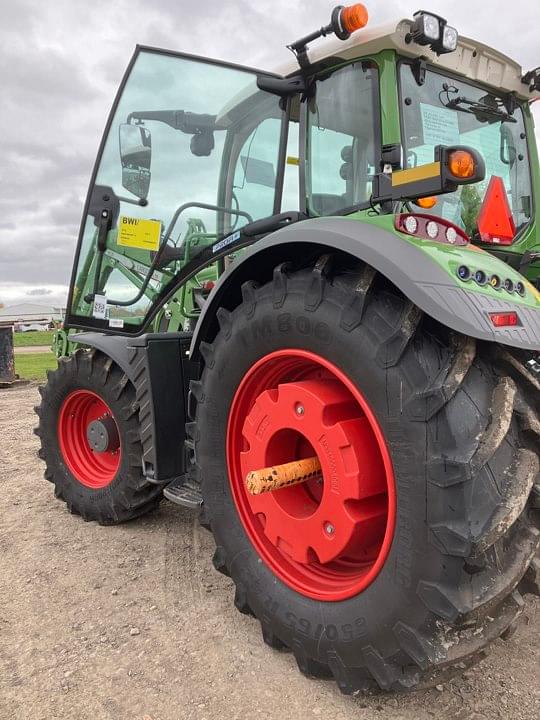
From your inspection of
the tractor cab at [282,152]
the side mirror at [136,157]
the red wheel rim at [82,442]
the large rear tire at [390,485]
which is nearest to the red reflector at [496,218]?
the tractor cab at [282,152]

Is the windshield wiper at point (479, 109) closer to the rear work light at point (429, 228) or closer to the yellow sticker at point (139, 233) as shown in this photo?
the rear work light at point (429, 228)

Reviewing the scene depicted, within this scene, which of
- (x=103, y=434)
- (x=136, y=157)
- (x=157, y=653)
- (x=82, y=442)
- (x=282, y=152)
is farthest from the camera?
(x=82, y=442)

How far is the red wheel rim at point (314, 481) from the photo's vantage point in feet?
6.01

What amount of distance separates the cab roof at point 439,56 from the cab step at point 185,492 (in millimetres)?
2084

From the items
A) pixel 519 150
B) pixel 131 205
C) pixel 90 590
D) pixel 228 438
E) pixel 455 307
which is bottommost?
pixel 90 590

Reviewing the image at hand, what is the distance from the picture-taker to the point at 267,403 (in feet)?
6.99

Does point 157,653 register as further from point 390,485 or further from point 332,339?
point 332,339

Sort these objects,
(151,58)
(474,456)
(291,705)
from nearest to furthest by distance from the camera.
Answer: (474,456) → (291,705) → (151,58)

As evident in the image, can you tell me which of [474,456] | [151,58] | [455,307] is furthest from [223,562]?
[151,58]

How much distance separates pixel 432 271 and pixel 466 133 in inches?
58.1

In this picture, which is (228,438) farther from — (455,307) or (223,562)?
(455,307)

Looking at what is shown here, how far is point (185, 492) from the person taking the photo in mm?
2809

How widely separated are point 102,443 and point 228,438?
137 cm

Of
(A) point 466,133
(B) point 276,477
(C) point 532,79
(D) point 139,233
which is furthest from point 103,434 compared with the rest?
(C) point 532,79
